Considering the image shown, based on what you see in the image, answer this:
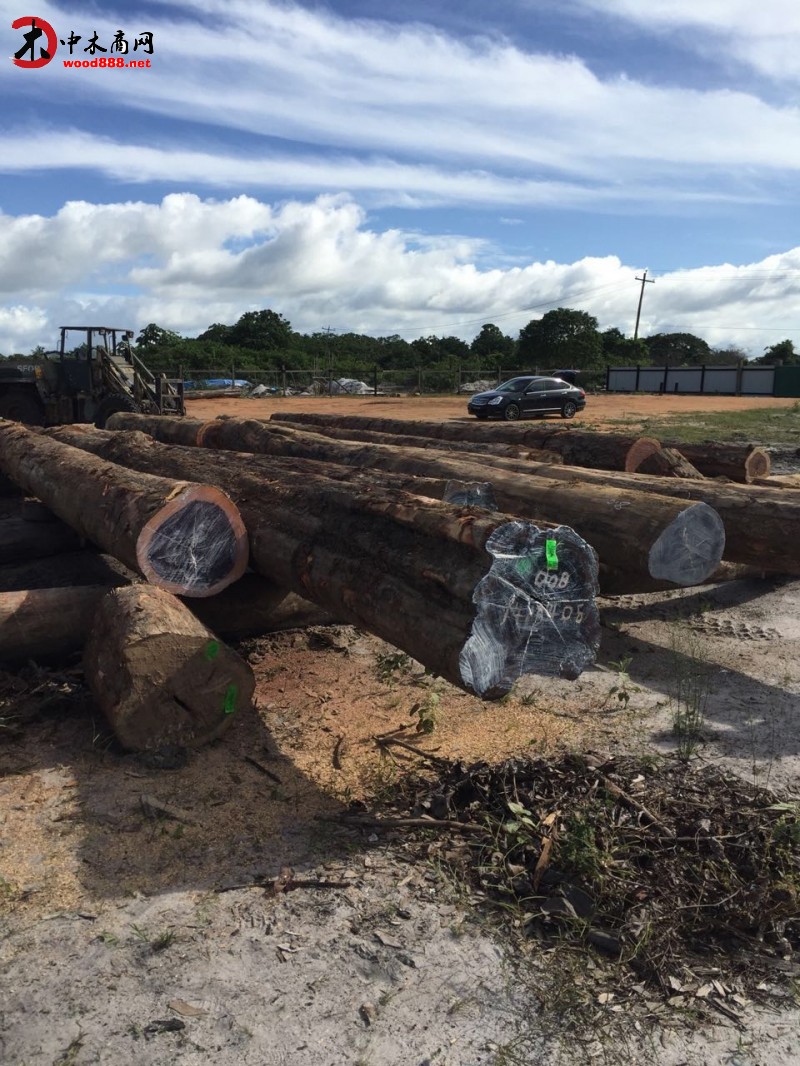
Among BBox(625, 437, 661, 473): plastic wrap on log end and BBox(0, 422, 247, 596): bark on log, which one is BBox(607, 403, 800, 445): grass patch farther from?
BBox(0, 422, 247, 596): bark on log

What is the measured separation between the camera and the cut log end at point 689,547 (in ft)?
18.2

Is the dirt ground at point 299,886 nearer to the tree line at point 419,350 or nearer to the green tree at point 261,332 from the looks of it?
the tree line at point 419,350

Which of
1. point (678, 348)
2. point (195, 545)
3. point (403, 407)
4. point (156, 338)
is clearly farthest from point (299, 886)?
point (678, 348)

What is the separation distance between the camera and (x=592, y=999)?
9.30 ft

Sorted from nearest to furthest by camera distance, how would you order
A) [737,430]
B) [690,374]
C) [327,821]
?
[327,821] → [737,430] → [690,374]

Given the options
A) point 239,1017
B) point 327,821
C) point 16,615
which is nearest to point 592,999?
point 239,1017

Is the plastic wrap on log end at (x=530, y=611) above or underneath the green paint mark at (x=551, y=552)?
underneath

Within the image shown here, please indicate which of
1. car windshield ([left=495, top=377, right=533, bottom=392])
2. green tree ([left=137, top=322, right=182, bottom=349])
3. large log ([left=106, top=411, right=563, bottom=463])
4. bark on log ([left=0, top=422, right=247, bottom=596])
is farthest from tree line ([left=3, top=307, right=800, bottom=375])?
bark on log ([left=0, top=422, right=247, bottom=596])

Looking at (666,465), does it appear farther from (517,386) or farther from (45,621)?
(517,386)

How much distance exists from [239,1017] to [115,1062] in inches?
15.1

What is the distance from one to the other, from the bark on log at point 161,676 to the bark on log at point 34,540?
14.3 feet

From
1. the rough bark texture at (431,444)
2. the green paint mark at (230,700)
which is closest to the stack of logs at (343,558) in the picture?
the green paint mark at (230,700)

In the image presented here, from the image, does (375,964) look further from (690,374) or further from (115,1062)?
(690,374)

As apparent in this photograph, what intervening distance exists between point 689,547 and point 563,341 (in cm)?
5365
